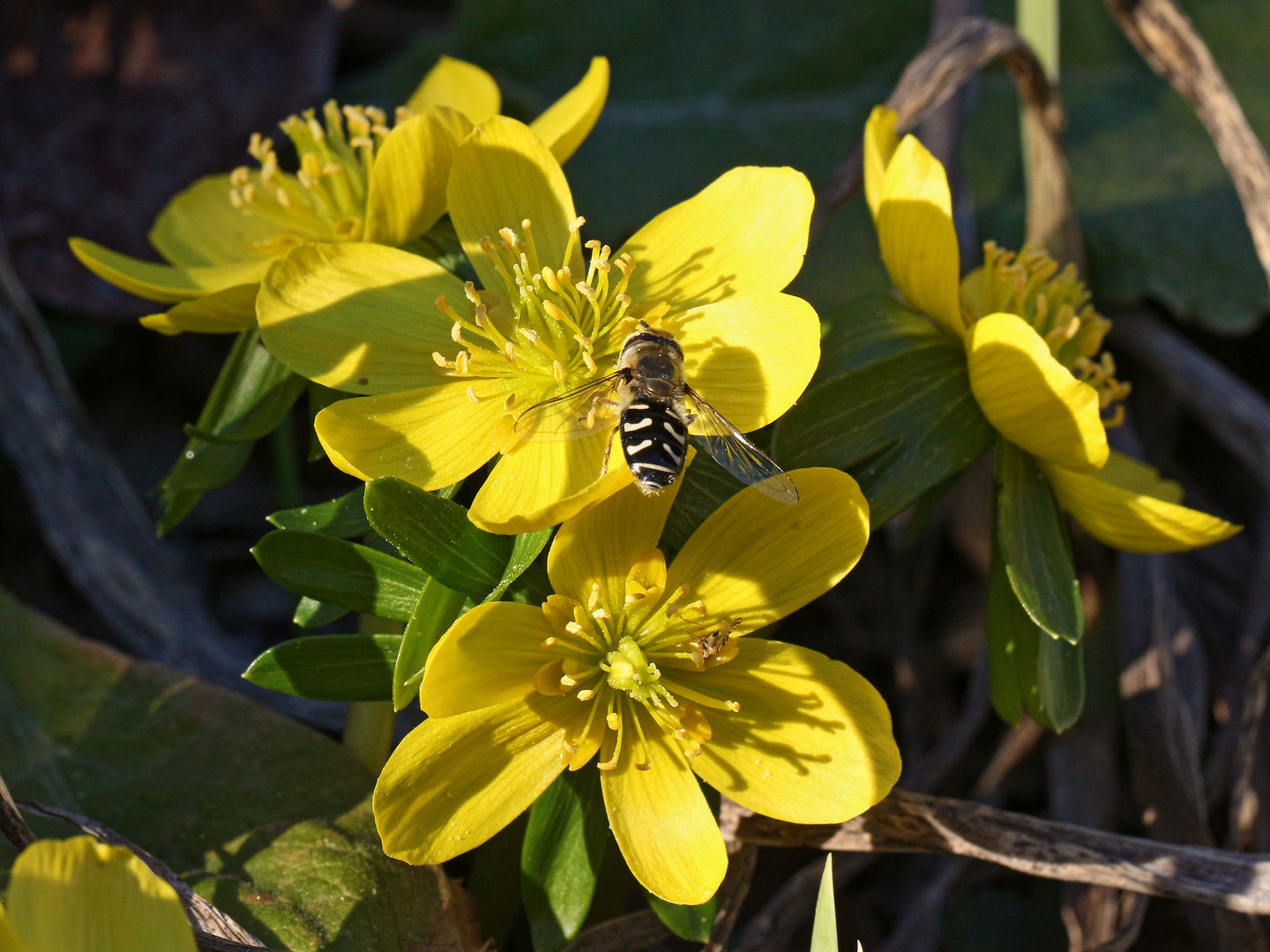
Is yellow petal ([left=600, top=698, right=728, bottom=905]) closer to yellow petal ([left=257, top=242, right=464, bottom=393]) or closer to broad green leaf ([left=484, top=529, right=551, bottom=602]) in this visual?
broad green leaf ([left=484, top=529, right=551, bottom=602])

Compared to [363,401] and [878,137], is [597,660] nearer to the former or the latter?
[363,401]

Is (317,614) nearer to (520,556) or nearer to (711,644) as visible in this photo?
(520,556)

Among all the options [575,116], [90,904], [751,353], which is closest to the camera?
[90,904]

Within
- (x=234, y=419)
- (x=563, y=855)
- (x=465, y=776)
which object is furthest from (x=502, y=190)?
(x=563, y=855)

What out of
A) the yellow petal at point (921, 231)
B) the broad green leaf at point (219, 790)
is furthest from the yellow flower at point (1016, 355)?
the broad green leaf at point (219, 790)

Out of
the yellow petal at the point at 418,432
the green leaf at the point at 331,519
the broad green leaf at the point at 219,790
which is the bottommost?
the broad green leaf at the point at 219,790

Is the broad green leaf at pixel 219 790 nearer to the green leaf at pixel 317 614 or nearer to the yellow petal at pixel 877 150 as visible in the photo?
the green leaf at pixel 317 614

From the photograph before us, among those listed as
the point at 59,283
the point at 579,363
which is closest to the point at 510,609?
the point at 579,363
